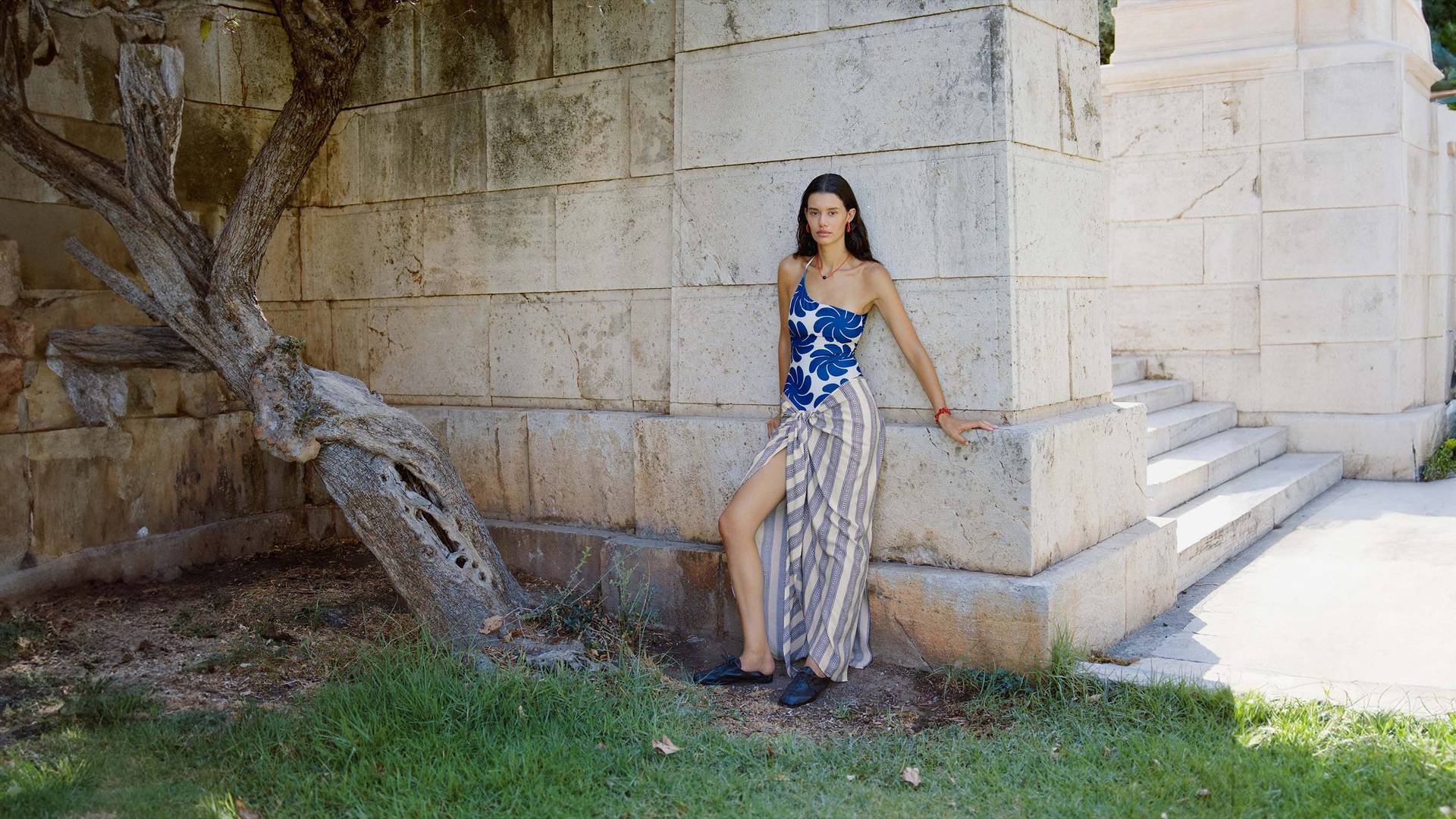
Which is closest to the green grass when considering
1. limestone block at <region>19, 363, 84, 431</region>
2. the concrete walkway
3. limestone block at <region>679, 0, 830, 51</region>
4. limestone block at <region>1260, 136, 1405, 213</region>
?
the concrete walkway

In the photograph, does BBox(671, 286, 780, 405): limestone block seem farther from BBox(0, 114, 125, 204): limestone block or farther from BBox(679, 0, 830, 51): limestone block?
BBox(0, 114, 125, 204): limestone block

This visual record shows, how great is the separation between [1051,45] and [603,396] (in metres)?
2.46

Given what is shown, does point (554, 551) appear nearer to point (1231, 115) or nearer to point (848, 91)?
point (848, 91)

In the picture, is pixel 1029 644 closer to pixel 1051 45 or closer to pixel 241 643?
pixel 1051 45

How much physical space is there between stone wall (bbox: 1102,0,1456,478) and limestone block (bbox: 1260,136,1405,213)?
1cm

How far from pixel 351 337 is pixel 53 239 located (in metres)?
1.50

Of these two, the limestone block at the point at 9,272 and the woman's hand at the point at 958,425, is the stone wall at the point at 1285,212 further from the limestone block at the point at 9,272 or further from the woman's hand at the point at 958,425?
the limestone block at the point at 9,272

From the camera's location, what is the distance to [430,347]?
6316 mm

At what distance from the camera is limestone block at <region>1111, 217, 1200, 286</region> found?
8.74 metres

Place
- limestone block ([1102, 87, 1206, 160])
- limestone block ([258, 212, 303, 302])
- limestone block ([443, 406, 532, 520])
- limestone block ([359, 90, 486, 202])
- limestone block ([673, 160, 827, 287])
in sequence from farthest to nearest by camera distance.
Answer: limestone block ([1102, 87, 1206, 160]) < limestone block ([258, 212, 303, 302]) < limestone block ([359, 90, 486, 202]) < limestone block ([443, 406, 532, 520]) < limestone block ([673, 160, 827, 287])

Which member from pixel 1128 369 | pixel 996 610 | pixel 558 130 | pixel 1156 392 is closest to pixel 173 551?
pixel 558 130

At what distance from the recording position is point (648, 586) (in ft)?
17.4

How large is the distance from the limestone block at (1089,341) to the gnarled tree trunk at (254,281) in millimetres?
2518

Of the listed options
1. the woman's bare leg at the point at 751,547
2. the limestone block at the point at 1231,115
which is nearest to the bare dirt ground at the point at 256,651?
the woman's bare leg at the point at 751,547
